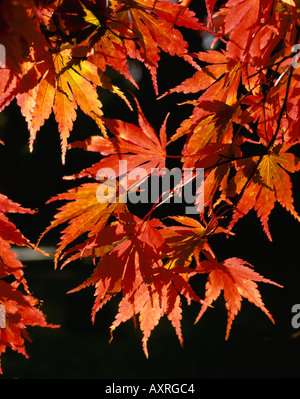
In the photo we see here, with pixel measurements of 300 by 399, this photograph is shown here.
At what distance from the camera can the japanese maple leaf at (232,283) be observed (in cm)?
92

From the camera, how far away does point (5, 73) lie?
724 millimetres

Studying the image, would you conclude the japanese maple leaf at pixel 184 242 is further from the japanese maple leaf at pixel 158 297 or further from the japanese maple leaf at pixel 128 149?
the japanese maple leaf at pixel 128 149

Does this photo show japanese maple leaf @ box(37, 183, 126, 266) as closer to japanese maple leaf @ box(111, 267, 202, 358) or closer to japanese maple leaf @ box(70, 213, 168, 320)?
japanese maple leaf @ box(70, 213, 168, 320)

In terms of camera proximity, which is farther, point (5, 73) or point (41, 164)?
point (41, 164)

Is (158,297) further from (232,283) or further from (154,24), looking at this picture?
(154,24)

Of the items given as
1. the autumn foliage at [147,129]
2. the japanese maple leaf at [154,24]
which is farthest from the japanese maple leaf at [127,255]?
the japanese maple leaf at [154,24]

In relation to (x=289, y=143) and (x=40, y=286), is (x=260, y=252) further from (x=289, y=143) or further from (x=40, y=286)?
(x=289, y=143)

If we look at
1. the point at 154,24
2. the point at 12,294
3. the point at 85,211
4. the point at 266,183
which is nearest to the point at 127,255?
the point at 85,211

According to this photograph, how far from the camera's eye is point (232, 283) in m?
0.96

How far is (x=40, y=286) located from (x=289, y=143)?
549 cm

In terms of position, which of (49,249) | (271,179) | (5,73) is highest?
(5,73)

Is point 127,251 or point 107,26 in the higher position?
point 107,26

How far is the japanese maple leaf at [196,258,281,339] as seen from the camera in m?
0.92
